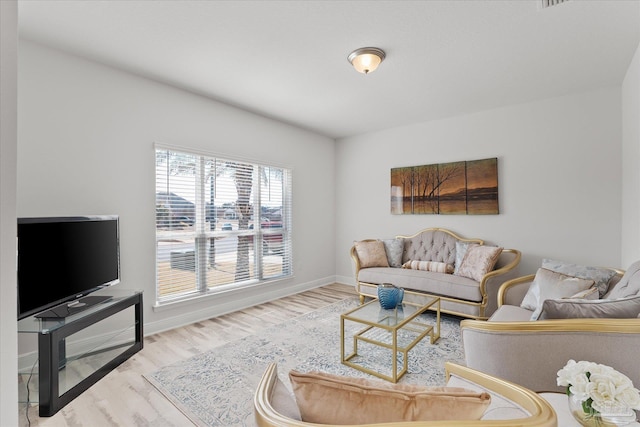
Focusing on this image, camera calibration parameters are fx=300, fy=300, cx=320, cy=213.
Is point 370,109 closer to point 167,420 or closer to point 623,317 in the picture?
point 623,317

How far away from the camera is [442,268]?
3947 mm

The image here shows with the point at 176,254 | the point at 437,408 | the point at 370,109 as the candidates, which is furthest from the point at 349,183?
the point at 437,408

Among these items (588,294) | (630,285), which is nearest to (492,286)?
(588,294)

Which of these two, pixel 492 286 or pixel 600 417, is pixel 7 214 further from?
pixel 492 286

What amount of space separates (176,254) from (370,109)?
3.06m

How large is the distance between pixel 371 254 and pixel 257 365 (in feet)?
7.76

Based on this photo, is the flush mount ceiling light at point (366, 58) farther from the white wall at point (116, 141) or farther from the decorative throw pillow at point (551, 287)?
the decorative throw pillow at point (551, 287)

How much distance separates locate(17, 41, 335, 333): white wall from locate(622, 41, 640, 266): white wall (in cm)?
395

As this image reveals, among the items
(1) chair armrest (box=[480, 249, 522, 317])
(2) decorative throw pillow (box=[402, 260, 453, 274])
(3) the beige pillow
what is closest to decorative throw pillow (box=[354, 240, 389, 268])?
(2) decorative throw pillow (box=[402, 260, 453, 274])

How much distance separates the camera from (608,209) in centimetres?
335

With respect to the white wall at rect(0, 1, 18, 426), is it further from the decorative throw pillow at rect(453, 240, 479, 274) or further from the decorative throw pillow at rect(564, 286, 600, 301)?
the decorative throw pillow at rect(453, 240, 479, 274)

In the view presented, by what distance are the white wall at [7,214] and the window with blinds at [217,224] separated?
2535 mm

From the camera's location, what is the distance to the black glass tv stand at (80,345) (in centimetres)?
189

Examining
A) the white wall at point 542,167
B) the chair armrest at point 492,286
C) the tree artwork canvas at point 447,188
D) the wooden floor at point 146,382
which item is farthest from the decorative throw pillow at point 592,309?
the tree artwork canvas at point 447,188
